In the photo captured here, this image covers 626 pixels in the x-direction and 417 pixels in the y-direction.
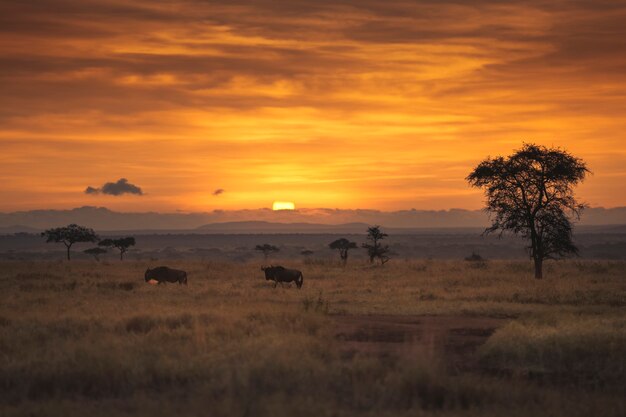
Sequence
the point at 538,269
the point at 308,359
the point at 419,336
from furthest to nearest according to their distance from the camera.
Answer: the point at 538,269 → the point at 419,336 → the point at 308,359

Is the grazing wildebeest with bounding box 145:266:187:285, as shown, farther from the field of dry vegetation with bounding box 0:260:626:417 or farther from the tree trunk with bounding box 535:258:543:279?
the tree trunk with bounding box 535:258:543:279

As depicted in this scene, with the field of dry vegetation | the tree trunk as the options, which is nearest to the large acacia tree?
the tree trunk

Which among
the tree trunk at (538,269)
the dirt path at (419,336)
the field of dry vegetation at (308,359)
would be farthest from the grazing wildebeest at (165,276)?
the tree trunk at (538,269)

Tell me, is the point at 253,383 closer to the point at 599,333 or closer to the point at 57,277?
the point at 599,333

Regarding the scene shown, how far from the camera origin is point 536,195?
43.3m

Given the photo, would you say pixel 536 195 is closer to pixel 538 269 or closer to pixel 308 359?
pixel 538 269

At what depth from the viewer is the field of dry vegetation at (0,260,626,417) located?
11.2 metres

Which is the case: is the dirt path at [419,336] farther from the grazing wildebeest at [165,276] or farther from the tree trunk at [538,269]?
the tree trunk at [538,269]

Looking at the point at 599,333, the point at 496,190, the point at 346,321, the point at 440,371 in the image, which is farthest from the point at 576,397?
the point at 496,190

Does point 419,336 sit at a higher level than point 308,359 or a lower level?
lower

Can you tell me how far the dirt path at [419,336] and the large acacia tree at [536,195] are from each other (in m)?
20.7

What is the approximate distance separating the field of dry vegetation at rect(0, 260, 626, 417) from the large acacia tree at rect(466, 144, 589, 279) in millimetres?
15526

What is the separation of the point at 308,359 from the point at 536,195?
33.0m

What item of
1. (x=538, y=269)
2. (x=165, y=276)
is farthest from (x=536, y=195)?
(x=165, y=276)
